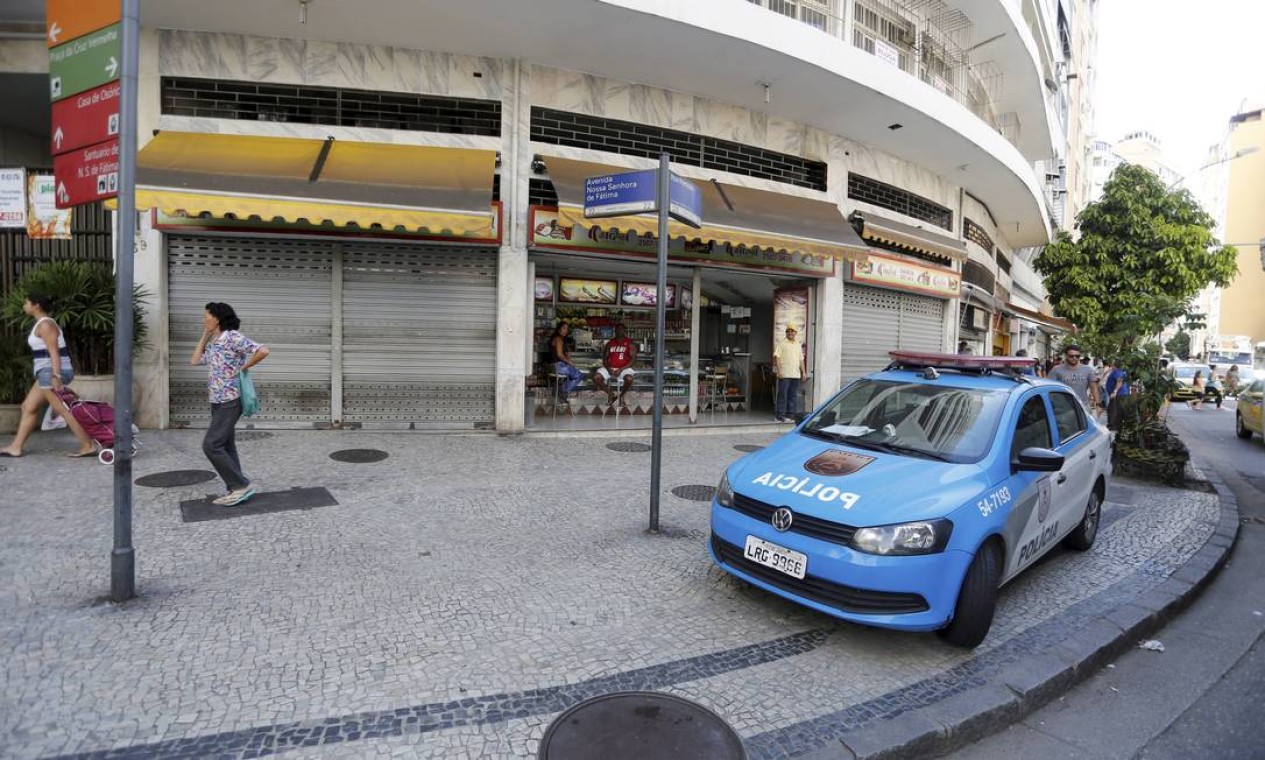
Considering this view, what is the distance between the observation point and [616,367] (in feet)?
37.7

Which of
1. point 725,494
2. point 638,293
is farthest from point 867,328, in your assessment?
point 725,494

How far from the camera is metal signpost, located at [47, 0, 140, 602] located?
3.57 metres

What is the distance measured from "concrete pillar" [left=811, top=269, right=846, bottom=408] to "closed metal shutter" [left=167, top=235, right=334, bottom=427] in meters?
8.60

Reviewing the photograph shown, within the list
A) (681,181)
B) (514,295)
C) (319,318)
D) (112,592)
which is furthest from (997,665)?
(319,318)

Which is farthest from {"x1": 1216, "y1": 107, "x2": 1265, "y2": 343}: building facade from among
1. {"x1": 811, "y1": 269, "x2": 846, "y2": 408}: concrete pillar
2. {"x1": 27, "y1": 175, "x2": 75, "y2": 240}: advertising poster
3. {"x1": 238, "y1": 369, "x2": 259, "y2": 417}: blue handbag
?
{"x1": 27, "y1": 175, "x2": 75, "y2": 240}: advertising poster

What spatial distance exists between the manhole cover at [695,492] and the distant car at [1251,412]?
1321 cm

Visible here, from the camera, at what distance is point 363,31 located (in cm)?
886

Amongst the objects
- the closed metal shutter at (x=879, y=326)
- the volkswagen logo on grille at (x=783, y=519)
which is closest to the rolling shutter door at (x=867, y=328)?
the closed metal shutter at (x=879, y=326)

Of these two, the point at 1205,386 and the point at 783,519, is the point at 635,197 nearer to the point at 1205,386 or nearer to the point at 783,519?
the point at 783,519

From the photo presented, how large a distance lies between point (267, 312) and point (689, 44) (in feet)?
23.2

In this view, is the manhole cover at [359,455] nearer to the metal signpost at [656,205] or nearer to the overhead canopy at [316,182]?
the overhead canopy at [316,182]

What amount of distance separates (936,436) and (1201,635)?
2.27m

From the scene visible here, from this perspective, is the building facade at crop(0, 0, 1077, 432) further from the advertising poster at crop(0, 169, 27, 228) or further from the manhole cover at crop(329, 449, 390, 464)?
the advertising poster at crop(0, 169, 27, 228)

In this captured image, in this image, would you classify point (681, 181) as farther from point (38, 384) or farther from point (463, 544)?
point (38, 384)
